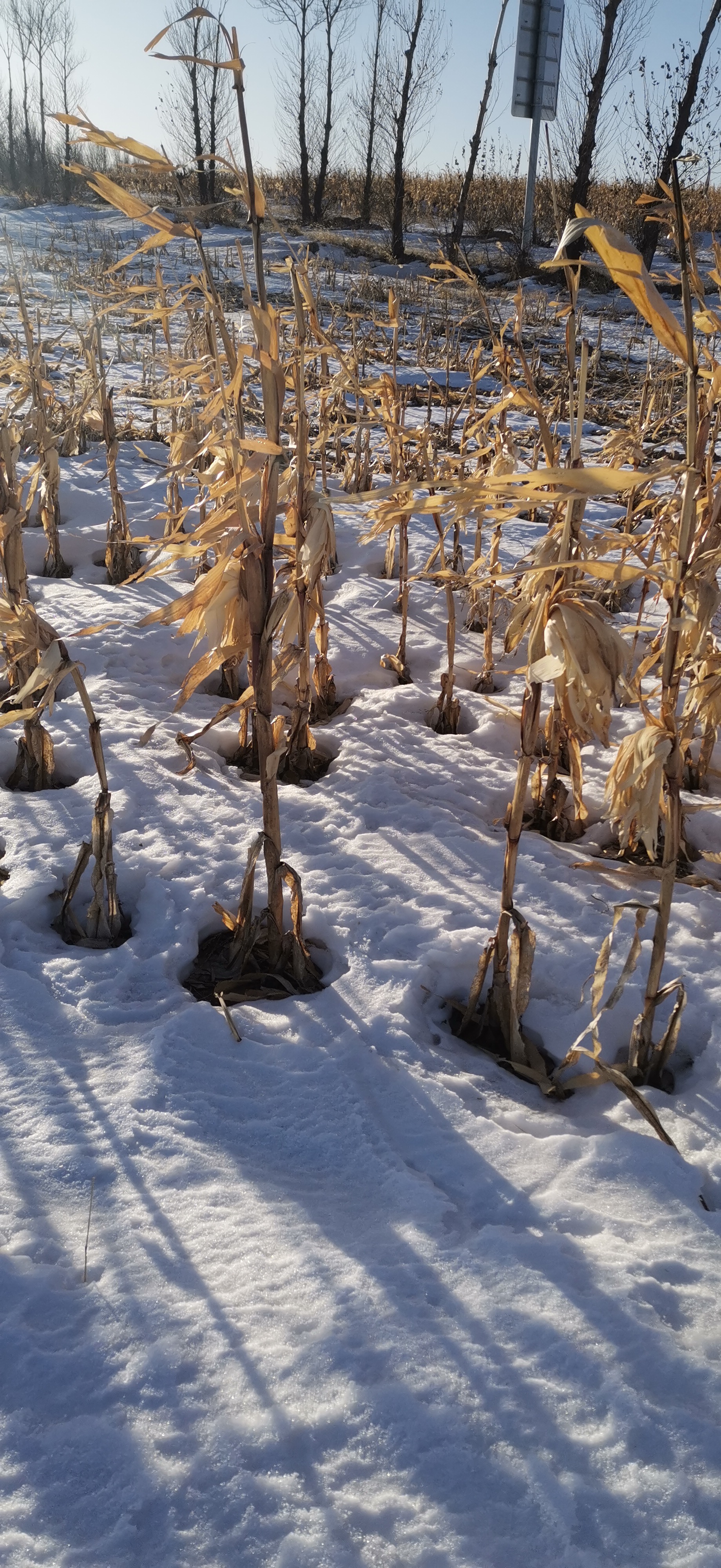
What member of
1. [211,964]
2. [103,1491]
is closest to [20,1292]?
[103,1491]

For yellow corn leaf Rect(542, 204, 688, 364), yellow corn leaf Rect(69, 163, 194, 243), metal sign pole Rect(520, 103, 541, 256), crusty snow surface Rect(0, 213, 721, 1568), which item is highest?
metal sign pole Rect(520, 103, 541, 256)

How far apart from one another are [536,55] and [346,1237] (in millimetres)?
13945

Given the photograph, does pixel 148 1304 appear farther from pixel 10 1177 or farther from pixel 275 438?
pixel 275 438

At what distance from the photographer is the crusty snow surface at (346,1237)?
2.67ft

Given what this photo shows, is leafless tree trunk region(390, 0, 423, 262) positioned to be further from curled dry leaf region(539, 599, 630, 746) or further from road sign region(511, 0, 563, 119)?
curled dry leaf region(539, 599, 630, 746)

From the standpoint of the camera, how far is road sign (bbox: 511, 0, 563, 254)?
10.9 meters

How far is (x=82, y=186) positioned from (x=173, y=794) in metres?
22.5

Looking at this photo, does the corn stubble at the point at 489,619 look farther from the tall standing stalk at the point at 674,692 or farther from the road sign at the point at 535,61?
the road sign at the point at 535,61

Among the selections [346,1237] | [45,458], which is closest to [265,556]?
[346,1237]

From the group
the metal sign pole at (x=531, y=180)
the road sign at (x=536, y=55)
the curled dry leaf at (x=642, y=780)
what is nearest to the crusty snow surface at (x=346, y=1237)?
the curled dry leaf at (x=642, y=780)

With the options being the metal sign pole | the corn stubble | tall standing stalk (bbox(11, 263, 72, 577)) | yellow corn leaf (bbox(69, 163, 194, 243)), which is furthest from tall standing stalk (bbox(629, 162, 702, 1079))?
the metal sign pole

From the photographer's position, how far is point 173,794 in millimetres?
2029

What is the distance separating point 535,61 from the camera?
11.1 m

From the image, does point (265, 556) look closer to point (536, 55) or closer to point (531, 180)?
point (531, 180)
